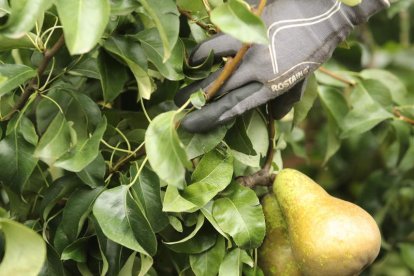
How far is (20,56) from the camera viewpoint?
1165 mm

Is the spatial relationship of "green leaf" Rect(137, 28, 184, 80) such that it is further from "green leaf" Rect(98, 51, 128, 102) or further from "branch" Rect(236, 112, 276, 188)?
"branch" Rect(236, 112, 276, 188)

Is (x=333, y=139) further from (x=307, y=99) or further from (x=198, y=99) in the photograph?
(x=198, y=99)

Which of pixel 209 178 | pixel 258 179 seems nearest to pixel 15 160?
pixel 209 178

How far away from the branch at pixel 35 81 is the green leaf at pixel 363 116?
2.05 ft

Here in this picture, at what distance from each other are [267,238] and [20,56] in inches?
19.8

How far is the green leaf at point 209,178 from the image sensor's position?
3.21 feet

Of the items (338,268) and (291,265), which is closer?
(338,268)

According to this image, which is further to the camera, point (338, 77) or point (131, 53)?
point (338, 77)

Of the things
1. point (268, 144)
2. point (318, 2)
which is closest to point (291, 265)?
point (268, 144)

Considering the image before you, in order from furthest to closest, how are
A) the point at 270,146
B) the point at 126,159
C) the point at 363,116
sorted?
the point at 363,116
the point at 270,146
the point at 126,159

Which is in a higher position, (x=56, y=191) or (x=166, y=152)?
(x=166, y=152)

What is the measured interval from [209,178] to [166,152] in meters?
0.18

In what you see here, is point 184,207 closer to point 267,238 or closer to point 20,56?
point 267,238

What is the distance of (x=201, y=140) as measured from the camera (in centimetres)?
99
